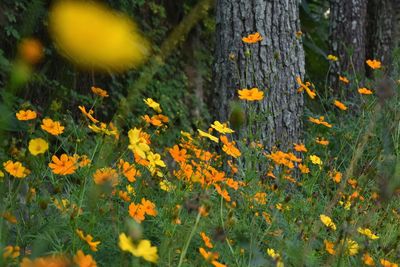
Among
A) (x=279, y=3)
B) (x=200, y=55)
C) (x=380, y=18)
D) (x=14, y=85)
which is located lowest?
(x=200, y=55)

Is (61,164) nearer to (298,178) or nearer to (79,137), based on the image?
(79,137)

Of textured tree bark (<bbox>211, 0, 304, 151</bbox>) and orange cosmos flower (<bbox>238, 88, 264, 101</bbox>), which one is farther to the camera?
textured tree bark (<bbox>211, 0, 304, 151</bbox>)

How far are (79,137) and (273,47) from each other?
1444 mm

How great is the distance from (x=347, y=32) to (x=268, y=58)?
2.06m

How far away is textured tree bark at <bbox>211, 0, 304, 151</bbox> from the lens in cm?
298

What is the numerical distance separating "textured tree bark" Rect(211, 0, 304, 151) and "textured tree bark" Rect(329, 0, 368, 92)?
179 cm

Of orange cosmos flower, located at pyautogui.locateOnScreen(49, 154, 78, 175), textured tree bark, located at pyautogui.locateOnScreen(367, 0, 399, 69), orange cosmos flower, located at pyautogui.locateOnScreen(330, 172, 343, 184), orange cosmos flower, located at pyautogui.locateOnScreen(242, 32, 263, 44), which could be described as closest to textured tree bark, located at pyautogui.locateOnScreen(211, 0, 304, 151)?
orange cosmos flower, located at pyautogui.locateOnScreen(242, 32, 263, 44)

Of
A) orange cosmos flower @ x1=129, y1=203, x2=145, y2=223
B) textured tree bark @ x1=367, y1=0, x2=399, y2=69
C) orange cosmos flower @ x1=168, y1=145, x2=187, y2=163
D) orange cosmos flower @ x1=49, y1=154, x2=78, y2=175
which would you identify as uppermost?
orange cosmos flower @ x1=49, y1=154, x2=78, y2=175

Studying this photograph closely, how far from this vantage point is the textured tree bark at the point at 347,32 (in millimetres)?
4770

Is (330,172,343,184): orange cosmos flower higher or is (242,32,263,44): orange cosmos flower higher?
(242,32,263,44): orange cosmos flower

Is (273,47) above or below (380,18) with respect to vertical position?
above

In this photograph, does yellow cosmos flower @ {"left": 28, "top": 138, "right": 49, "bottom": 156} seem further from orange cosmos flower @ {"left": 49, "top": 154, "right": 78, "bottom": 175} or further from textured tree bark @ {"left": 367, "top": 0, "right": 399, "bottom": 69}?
textured tree bark @ {"left": 367, "top": 0, "right": 399, "bottom": 69}

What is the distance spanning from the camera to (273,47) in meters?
3.01

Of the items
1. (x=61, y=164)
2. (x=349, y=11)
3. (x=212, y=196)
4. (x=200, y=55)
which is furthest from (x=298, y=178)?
(x=200, y=55)
